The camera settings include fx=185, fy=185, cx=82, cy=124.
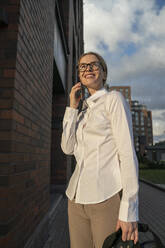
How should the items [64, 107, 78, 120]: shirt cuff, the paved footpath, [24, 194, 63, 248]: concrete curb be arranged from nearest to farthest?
[64, 107, 78, 120]: shirt cuff
[24, 194, 63, 248]: concrete curb
the paved footpath

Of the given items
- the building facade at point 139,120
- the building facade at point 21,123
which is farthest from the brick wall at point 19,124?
the building facade at point 139,120

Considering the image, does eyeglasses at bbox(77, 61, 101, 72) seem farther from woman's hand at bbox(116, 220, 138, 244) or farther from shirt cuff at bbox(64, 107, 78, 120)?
woman's hand at bbox(116, 220, 138, 244)

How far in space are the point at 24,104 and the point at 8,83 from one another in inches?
16.2

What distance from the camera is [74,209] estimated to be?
4.36 ft

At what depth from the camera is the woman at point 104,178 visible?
1.13 metres

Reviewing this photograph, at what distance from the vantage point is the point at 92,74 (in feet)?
5.14

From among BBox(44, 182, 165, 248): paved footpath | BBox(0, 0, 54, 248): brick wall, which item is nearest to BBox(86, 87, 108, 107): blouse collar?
BBox(0, 0, 54, 248): brick wall

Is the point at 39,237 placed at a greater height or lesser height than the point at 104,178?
lesser

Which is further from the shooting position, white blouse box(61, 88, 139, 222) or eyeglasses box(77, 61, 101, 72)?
eyeglasses box(77, 61, 101, 72)

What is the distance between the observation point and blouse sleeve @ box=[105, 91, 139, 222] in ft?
3.65

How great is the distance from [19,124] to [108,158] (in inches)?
47.6

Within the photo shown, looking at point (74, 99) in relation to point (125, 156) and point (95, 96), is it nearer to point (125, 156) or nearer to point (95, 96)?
point (95, 96)

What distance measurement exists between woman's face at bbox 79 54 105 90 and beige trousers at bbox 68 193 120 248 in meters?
0.90

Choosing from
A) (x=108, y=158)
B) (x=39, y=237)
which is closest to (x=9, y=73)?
(x=108, y=158)
